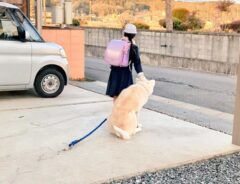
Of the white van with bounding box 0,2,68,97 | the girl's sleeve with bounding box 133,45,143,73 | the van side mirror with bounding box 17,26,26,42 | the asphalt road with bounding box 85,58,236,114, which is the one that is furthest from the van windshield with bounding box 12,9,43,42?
the asphalt road with bounding box 85,58,236,114

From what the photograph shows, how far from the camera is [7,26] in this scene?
7.29m

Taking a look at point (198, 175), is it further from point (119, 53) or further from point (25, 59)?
point (25, 59)

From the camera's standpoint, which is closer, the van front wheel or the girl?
the girl

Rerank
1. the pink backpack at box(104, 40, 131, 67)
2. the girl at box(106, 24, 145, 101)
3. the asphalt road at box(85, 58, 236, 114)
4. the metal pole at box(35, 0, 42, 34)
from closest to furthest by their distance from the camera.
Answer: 1. the pink backpack at box(104, 40, 131, 67)
2. the girl at box(106, 24, 145, 101)
3. the asphalt road at box(85, 58, 236, 114)
4. the metal pole at box(35, 0, 42, 34)

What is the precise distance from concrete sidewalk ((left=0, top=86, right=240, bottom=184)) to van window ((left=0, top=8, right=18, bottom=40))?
1.37 m

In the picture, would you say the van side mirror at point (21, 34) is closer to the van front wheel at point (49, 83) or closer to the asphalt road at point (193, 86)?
the van front wheel at point (49, 83)

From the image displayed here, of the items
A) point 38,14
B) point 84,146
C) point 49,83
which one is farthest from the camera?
point 38,14

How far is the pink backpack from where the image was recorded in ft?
17.4

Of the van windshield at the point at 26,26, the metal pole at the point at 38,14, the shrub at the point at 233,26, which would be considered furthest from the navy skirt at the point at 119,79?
the shrub at the point at 233,26

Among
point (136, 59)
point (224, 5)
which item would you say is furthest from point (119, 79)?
point (224, 5)

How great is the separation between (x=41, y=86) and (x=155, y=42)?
8947 mm

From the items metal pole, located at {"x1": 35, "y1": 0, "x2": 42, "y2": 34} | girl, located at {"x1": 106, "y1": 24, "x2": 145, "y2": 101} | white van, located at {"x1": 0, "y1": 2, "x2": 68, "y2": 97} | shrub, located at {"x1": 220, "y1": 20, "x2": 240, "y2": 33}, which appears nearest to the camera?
girl, located at {"x1": 106, "y1": 24, "x2": 145, "y2": 101}

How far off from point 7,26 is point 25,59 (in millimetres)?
712

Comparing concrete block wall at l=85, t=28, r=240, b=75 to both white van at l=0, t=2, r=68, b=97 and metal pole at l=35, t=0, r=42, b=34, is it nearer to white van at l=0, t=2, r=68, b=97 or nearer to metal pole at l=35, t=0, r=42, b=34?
metal pole at l=35, t=0, r=42, b=34
